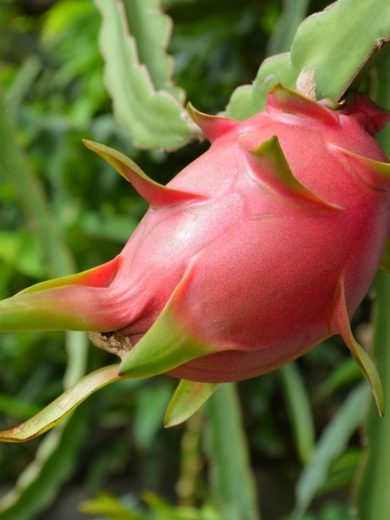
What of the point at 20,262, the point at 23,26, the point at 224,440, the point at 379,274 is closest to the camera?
the point at 379,274

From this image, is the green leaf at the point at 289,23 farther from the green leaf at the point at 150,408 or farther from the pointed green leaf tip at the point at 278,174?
the green leaf at the point at 150,408

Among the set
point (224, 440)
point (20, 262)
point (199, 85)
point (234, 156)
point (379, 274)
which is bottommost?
point (20, 262)

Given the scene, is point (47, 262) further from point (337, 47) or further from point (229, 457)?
point (337, 47)

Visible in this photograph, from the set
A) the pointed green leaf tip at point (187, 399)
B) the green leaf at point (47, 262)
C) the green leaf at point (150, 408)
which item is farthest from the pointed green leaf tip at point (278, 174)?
the green leaf at point (150, 408)

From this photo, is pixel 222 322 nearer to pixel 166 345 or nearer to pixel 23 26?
pixel 166 345

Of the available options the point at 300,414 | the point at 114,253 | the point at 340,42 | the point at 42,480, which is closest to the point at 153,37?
the point at 340,42

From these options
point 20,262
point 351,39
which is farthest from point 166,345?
point 20,262

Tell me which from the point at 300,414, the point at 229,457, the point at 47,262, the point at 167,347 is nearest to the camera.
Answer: the point at 167,347
